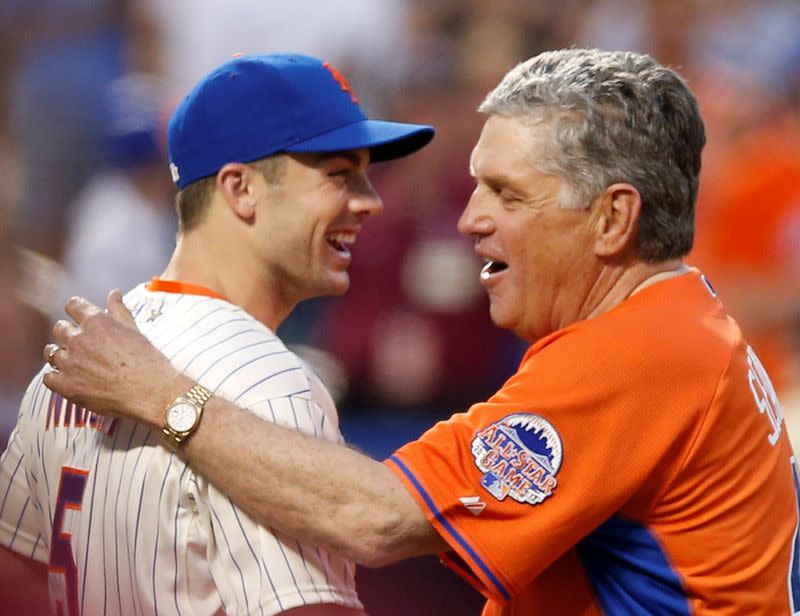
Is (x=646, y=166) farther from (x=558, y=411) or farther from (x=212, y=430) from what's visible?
(x=212, y=430)

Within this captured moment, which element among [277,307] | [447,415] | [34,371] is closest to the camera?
[277,307]

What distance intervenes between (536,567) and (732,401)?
1.65 ft

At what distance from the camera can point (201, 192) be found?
2.95m

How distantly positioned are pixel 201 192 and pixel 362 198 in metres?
0.38

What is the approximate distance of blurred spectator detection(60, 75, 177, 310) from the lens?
6547 mm

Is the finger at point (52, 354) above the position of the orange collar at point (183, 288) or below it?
below

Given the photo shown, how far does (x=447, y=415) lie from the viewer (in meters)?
5.84

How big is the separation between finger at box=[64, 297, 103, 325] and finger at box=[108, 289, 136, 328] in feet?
0.09

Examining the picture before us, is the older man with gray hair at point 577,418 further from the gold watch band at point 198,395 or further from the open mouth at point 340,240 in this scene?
the open mouth at point 340,240

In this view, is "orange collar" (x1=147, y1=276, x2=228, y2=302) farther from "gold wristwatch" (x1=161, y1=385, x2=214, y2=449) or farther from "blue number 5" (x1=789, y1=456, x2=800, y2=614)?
"blue number 5" (x1=789, y1=456, x2=800, y2=614)

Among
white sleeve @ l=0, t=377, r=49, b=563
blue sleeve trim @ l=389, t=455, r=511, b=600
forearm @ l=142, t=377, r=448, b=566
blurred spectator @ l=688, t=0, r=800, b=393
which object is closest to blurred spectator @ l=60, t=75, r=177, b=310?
A: blurred spectator @ l=688, t=0, r=800, b=393

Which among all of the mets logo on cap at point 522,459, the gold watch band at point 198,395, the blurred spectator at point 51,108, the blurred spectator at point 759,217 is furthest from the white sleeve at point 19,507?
the blurred spectator at point 51,108

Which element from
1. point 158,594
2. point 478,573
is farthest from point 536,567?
point 158,594

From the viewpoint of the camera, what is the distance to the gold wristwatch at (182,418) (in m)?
2.52
